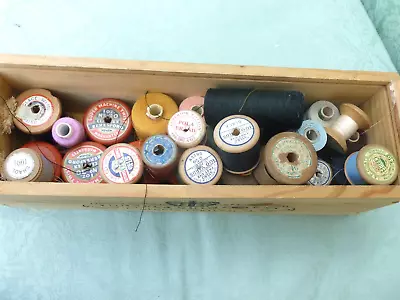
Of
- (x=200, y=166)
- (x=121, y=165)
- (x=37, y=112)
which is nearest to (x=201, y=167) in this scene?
(x=200, y=166)

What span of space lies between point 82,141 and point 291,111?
44cm

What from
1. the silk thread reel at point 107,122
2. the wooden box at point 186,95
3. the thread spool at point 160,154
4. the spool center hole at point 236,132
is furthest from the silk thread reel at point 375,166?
the silk thread reel at point 107,122

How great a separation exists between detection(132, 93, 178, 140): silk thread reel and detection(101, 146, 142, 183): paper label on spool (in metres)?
0.08

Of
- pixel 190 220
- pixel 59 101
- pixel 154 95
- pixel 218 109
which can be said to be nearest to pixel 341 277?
pixel 190 220

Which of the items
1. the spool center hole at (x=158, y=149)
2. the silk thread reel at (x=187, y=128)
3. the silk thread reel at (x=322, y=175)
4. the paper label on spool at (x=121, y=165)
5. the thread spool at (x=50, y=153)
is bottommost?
the silk thread reel at (x=322, y=175)

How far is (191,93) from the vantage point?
3.58 feet

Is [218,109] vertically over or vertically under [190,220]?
over

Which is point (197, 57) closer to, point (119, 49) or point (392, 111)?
point (119, 49)

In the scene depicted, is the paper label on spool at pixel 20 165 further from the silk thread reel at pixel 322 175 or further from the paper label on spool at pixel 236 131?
the silk thread reel at pixel 322 175

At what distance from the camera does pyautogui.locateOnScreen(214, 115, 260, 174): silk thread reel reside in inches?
36.9

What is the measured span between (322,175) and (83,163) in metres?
0.50

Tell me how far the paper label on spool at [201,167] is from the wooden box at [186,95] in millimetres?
45

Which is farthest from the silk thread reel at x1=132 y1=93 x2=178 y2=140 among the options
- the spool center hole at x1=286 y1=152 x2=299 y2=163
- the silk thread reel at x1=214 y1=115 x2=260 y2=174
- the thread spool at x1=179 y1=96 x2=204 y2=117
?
the spool center hole at x1=286 y1=152 x2=299 y2=163

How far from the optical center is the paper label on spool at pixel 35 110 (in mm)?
1039
